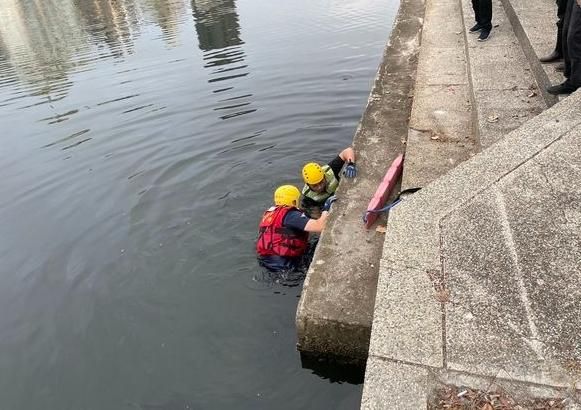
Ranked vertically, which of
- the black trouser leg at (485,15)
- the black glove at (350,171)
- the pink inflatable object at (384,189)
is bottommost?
the black glove at (350,171)

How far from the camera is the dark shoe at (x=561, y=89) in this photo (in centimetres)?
531

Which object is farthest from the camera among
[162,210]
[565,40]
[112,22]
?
[112,22]

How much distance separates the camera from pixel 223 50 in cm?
1606

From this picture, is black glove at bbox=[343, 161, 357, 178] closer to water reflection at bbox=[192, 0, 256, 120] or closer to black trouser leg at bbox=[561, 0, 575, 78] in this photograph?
black trouser leg at bbox=[561, 0, 575, 78]

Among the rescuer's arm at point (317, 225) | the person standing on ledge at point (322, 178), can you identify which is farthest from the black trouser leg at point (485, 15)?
the rescuer's arm at point (317, 225)

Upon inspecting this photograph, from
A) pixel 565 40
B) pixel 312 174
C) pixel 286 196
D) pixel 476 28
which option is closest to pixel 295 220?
pixel 286 196

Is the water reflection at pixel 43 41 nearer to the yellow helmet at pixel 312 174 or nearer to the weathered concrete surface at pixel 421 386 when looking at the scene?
the yellow helmet at pixel 312 174

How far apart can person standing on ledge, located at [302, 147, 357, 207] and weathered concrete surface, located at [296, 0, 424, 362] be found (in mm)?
204

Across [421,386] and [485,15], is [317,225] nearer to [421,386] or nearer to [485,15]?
[421,386]

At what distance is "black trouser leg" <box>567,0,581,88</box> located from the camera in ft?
17.0

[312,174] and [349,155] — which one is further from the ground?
[349,155]

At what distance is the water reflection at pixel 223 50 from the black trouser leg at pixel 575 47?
22.2ft

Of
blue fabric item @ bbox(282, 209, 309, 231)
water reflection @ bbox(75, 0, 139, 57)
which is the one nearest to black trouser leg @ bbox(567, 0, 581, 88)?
blue fabric item @ bbox(282, 209, 309, 231)

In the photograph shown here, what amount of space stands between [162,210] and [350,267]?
3.80m
